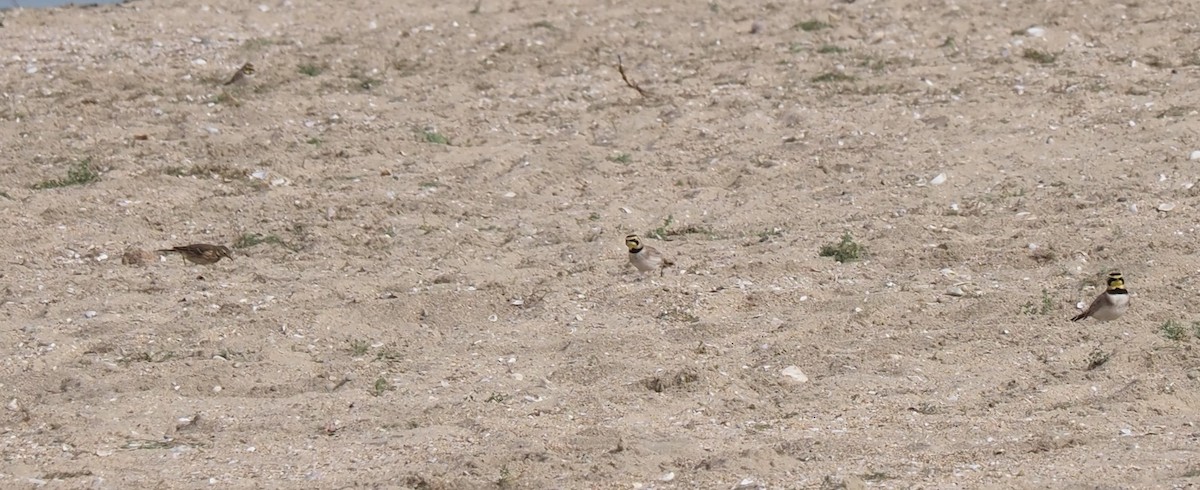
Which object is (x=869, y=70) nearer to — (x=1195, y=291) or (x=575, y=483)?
(x=1195, y=291)

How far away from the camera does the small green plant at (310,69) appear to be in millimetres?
11109

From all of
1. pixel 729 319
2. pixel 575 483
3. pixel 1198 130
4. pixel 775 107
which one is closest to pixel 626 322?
pixel 729 319

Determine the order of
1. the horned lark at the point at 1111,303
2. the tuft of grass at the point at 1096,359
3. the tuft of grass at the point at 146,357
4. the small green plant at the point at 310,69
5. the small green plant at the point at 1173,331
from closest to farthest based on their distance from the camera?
the tuft of grass at the point at 1096,359 < the small green plant at the point at 1173,331 < the horned lark at the point at 1111,303 < the tuft of grass at the point at 146,357 < the small green plant at the point at 310,69

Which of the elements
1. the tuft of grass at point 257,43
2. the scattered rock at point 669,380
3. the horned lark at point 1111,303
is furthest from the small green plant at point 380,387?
the tuft of grass at point 257,43

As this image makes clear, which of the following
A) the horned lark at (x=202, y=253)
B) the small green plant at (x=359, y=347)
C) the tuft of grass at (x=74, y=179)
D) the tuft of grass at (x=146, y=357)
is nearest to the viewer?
the tuft of grass at (x=146, y=357)

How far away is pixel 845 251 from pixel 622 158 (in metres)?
1.95

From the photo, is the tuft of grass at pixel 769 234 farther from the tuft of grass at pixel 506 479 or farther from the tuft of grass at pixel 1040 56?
the tuft of grass at pixel 1040 56

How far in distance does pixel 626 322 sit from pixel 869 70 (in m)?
4.04

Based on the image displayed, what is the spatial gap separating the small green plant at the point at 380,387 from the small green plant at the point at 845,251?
2436 millimetres

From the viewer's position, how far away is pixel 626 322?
748 centimetres

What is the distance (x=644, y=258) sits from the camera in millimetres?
8039

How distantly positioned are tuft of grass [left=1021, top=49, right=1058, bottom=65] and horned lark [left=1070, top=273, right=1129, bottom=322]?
12.9 feet

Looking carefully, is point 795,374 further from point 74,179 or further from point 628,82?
point 74,179

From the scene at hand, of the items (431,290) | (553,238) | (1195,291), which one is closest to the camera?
(1195,291)
